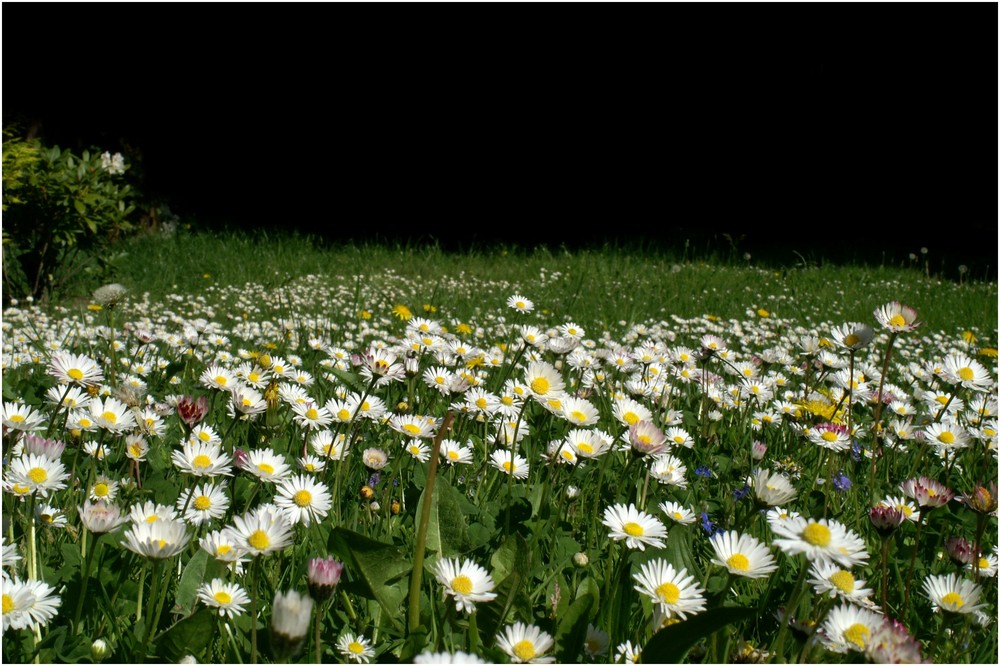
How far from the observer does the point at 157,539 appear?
3.02ft

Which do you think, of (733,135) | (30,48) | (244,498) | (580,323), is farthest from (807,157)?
(244,498)

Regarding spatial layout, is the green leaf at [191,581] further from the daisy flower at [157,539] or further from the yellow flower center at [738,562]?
the yellow flower center at [738,562]

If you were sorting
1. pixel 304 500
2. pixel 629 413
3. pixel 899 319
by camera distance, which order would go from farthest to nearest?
pixel 899 319, pixel 629 413, pixel 304 500

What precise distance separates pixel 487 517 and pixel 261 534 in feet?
1.85

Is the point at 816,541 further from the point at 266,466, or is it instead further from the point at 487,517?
the point at 266,466

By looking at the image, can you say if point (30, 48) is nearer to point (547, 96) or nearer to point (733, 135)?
point (547, 96)

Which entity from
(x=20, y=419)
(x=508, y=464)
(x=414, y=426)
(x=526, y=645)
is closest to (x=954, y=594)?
(x=526, y=645)

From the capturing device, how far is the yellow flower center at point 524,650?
0.90m

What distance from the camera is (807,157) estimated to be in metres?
11.3

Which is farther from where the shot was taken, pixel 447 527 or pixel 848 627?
pixel 447 527

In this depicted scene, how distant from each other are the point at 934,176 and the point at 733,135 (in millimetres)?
2779

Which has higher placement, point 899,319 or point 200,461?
point 899,319

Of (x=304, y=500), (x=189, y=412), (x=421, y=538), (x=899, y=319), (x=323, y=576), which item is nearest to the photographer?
(x=323, y=576)

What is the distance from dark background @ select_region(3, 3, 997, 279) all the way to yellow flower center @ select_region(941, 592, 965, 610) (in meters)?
7.53
